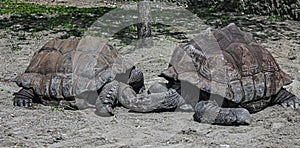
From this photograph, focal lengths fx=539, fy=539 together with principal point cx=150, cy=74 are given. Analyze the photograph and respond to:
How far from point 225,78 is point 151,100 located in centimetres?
84

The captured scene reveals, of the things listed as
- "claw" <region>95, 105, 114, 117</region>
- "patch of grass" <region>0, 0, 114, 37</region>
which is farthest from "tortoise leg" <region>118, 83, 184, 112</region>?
"patch of grass" <region>0, 0, 114, 37</region>

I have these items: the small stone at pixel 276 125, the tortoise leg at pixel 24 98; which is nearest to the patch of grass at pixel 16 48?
the tortoise leg at pixel 24 98

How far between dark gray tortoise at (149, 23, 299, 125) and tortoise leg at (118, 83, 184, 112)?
13 centimetres

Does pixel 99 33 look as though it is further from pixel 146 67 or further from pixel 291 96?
pixel 291 96

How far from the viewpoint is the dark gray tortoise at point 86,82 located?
600 centimetres

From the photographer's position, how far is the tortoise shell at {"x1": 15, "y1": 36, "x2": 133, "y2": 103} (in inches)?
240

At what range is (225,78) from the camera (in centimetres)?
580

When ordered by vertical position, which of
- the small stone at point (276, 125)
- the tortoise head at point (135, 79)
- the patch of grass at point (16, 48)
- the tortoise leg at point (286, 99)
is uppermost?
the tortoise head at point (135, 79)

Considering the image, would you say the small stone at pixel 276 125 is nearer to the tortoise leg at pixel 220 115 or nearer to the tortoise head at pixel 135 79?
the tortoise leg at pixel 220 115

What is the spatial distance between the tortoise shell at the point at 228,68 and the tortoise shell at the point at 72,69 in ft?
2.28

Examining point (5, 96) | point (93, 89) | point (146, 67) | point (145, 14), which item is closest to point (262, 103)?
point (93, 89)

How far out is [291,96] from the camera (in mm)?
6371

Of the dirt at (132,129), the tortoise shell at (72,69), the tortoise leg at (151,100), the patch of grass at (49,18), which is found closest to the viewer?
the dirt at (132,129)

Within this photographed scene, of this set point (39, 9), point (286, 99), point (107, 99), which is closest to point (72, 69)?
point (107, 99)
